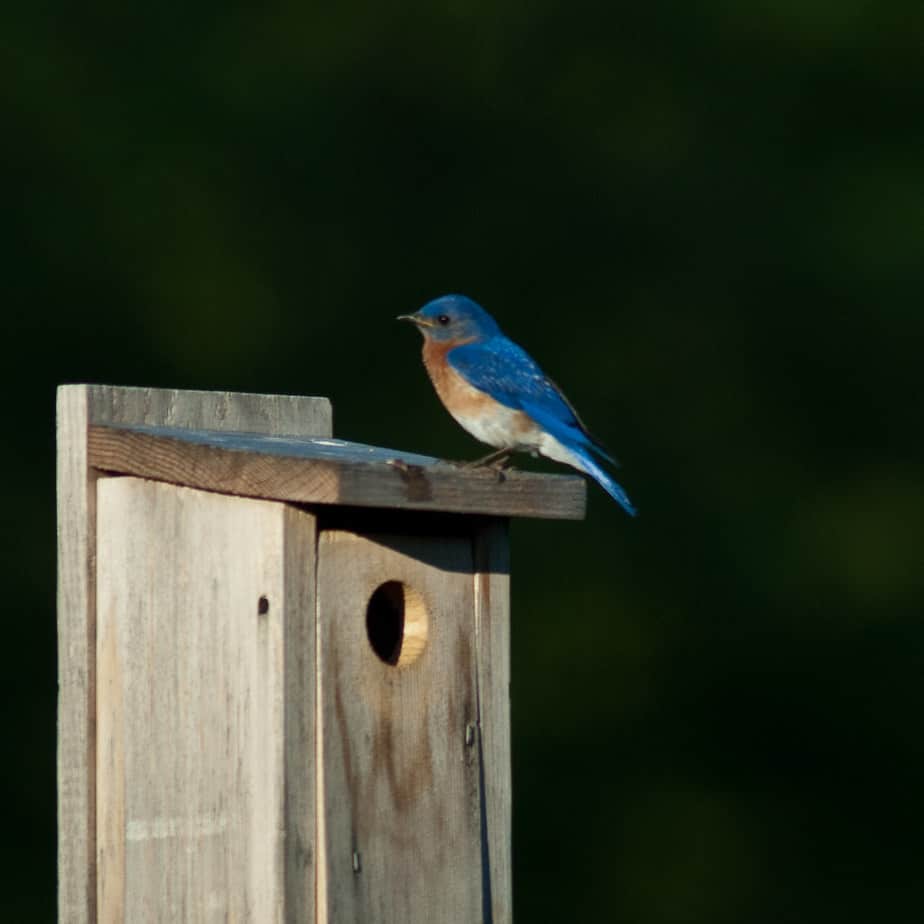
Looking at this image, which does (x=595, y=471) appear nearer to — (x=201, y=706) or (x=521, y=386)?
(x=521, y=386)

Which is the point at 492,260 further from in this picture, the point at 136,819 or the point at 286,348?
the point at 136,819

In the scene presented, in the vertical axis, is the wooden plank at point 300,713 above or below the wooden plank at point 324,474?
below

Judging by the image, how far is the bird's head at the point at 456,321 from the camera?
5398mm

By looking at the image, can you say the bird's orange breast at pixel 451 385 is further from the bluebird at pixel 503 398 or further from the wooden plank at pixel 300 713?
the wooden plank at pixel 300 713

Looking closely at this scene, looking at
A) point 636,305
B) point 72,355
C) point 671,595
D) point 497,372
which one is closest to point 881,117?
point 636,305

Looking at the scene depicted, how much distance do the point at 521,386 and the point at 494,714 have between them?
4.08ft

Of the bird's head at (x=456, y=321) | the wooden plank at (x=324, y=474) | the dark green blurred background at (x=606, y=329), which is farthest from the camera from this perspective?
the dark green blurred background at (x=606, y=329)

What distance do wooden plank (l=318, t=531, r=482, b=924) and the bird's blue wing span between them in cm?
108

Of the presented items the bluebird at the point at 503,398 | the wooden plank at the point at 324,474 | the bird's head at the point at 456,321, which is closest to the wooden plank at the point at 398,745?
the wooden plank at the point at 324,474

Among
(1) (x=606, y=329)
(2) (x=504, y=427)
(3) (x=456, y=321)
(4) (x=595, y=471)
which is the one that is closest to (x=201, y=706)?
(2) (x=504, y=427)

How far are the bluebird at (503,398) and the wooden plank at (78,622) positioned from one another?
109cm

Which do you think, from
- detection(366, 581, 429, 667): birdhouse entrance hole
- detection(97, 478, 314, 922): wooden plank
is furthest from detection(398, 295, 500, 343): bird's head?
detection(97, 478, 314, 922): wooden plank

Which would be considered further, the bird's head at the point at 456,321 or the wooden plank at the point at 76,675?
the bird's head at the point at 456,321

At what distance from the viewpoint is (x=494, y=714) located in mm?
4055
